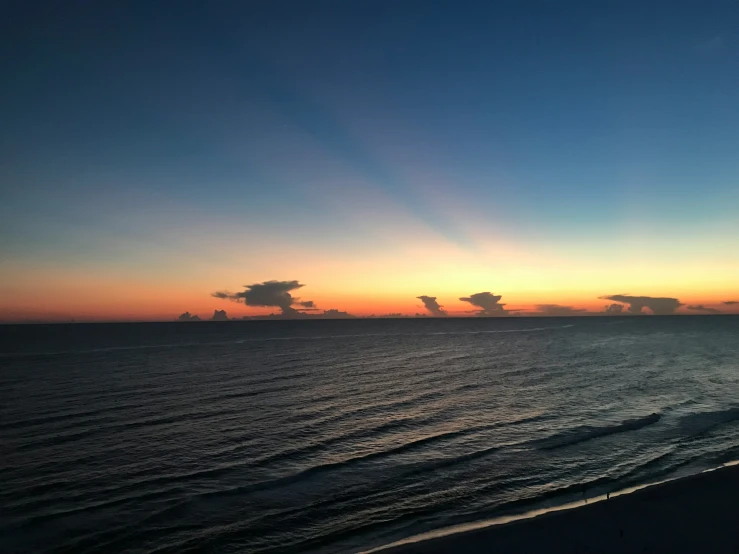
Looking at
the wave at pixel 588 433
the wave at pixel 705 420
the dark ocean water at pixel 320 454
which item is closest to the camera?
the dark ocean water at pixel 320 454

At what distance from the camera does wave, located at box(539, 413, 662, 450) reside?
31328 millimetres

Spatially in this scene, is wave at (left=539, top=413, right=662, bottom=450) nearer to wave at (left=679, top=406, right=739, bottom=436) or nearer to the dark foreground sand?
wave at (left=679, top=406, right=739, bottom=436)

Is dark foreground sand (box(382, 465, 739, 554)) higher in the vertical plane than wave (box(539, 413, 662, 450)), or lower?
higher

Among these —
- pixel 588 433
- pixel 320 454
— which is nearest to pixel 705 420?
pixel 588 433

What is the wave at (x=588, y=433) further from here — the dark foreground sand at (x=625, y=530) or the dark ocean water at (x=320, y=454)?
the dark foreground sand at (x=625, y=530)

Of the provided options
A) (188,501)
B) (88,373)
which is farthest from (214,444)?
(88,373)

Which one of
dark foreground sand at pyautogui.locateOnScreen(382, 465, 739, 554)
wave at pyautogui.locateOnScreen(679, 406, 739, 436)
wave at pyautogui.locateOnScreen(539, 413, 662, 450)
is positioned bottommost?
wave at pyautogui.locateOnScreen(679, 406, 739, 436)

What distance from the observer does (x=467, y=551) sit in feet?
52.0

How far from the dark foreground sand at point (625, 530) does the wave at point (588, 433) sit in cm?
1105

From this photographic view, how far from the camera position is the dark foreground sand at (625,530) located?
15602mm

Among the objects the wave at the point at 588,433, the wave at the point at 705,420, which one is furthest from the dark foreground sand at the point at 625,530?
the wave at the point at 705,420

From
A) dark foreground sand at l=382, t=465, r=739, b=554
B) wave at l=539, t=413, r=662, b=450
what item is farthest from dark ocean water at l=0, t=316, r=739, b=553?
dark foreground sand at l=382, t=465, r=739, b=554

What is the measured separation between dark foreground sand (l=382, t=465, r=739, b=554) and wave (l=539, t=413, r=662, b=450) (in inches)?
435


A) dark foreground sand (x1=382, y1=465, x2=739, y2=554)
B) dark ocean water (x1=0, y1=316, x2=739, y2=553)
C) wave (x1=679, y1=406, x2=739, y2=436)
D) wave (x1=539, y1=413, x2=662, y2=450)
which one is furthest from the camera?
wave (x1=679, y1=406, x2=739, y2=436)
